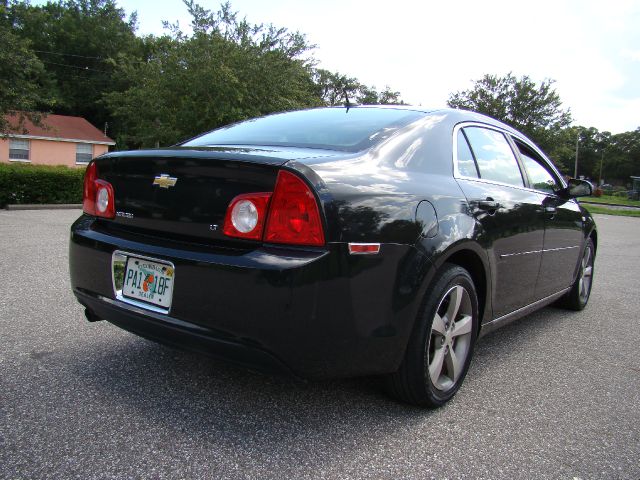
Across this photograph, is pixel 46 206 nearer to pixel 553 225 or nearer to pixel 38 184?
pixel 38 184

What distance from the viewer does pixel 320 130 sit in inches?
117

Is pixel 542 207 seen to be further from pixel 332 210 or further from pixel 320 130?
pixel 332 210

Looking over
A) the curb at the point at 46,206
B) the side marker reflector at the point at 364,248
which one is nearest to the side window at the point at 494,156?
the side marker reflector at the point at 364,248

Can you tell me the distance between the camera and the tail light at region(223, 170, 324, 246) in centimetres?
205

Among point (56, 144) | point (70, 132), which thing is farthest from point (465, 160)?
point (70, 132)

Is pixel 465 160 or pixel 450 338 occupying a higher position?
pixel 465 160

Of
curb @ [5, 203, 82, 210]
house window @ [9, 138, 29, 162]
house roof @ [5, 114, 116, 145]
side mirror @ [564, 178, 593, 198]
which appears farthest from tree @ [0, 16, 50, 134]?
side mirror @ [564, 178, 593, 198]

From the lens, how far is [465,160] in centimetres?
305

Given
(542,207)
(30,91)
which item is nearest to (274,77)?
(30,91)

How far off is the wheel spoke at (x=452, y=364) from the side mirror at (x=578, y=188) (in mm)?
2287

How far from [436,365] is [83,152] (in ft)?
118

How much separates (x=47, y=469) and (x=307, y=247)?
4.16 ft

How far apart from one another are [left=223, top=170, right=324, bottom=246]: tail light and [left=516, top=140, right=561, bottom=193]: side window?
2330 mm

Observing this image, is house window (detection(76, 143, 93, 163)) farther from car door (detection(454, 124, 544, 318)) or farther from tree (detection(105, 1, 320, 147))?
car door (detection(454, 124, 544, 318))
